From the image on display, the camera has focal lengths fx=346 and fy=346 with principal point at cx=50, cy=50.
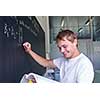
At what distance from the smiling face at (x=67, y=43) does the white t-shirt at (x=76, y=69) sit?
0.04 m

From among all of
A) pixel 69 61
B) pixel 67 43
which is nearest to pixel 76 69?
pixel 69 61

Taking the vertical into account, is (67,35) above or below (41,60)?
above

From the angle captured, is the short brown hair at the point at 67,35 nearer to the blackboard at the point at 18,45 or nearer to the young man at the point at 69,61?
the young man at the point at 69,61

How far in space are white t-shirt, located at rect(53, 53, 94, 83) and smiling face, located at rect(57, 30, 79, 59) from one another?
0.14ft

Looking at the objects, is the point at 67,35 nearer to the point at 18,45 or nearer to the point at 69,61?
the point at 69,61

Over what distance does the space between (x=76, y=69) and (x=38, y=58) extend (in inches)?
9.6

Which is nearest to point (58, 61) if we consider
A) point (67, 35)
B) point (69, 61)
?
point (69, 61)

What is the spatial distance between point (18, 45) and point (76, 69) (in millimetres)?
384

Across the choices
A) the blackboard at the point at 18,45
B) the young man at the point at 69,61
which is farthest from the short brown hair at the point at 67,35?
the blackboard at the point at 18,45

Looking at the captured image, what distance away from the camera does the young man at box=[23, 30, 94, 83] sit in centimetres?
208

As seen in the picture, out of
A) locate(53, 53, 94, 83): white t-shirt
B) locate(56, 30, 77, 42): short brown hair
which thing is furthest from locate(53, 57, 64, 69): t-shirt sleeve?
locate(56, 30, 77, 42): short brown hair

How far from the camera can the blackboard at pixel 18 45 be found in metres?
1.96

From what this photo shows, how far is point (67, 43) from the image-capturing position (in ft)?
6.87
